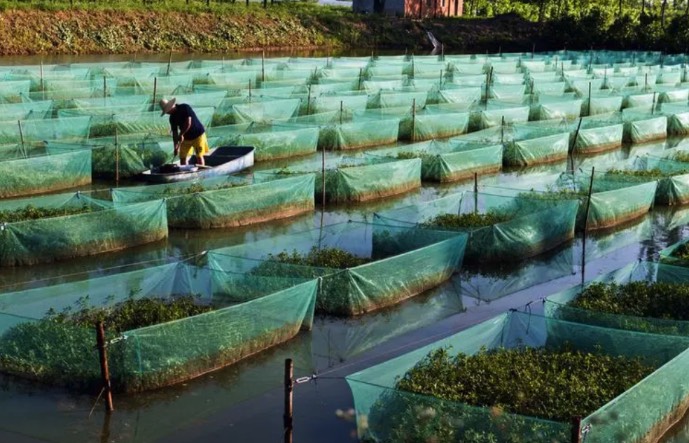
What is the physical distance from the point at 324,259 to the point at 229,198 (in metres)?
3.62

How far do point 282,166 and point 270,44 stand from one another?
131ft

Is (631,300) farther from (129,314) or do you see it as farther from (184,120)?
(184,120)

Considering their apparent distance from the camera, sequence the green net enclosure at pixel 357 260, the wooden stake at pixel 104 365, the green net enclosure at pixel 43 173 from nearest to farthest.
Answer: the wooden stake at pixel 104 365 → the green net enclosure at pixel 357 260 → the green net enclosure at pixel 43 173

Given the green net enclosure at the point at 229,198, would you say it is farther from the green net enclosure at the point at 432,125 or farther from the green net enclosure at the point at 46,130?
the green net enclosure at the point at 432,125

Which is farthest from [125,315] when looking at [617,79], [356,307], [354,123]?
[617,79]

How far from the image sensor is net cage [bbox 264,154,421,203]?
60.4ft

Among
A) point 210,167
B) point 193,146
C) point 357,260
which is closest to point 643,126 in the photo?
Answer: point 210,167

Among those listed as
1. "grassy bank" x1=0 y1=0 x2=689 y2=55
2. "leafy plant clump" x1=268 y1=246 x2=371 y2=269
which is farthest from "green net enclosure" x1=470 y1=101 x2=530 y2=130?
"grassy bank" x1=0 y1=0 x2=689 y2=55

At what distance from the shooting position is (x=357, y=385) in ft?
28.0

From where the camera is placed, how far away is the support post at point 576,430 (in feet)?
24.6

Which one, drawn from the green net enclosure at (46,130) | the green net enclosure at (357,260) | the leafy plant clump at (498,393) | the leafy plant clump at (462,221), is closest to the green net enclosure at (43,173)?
the green net enclosure at (46,130)

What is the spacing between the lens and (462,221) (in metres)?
15.7

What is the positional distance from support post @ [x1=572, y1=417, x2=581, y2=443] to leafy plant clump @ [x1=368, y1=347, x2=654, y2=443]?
31 centimetres

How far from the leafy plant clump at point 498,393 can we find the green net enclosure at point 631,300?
78cm
